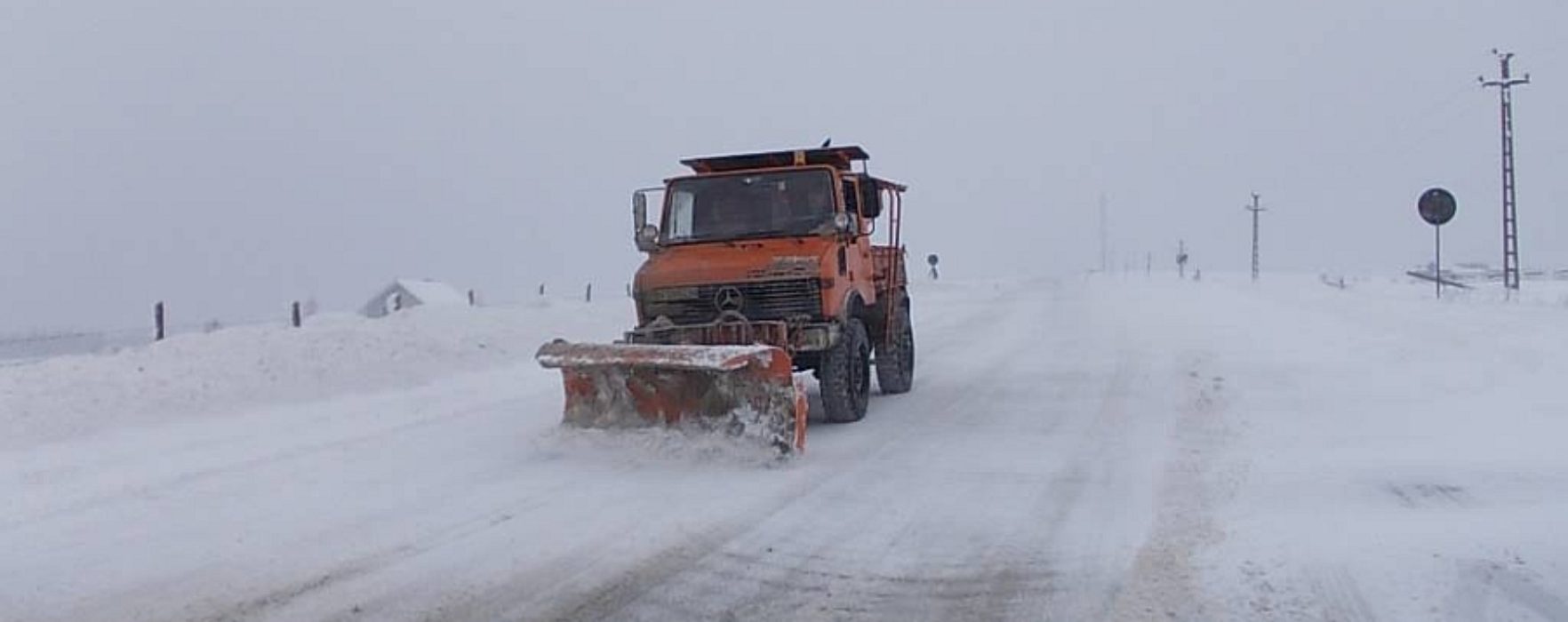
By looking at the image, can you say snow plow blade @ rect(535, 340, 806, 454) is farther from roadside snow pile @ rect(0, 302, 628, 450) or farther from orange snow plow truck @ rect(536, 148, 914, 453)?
roadside snow pile @ rect(0, 302, 628, 450)

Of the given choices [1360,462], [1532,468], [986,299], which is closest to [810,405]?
[1360,462]

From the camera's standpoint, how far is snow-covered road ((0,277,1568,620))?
6344mm

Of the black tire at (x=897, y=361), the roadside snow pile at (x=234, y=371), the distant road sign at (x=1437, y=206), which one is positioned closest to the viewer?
the roadside snow pile at (x=234, y=371)

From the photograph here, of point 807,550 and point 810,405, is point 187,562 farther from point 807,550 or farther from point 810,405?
point 810,405

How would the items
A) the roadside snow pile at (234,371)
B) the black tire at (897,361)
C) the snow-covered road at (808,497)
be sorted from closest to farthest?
the snow-covered road at (808,497) → the roadside snow pile at (234,371) → the black tire at (897,361)

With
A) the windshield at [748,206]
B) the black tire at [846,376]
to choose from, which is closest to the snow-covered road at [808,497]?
the black tire at [846,376]

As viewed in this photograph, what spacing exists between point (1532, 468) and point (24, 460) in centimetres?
1021

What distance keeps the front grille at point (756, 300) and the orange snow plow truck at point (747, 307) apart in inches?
0.4

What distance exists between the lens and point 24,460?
1075 cm

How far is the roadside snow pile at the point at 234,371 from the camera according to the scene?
1265 centimetres

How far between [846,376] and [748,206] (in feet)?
5.58

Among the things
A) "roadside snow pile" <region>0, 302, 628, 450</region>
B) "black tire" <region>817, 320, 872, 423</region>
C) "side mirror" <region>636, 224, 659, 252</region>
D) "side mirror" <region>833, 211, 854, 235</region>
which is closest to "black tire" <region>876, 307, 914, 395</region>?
"black tire" <region>817, 320, 872, 423</region>

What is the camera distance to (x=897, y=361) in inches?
591

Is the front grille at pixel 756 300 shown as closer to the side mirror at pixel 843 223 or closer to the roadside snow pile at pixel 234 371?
the side mirror at pixel 843 223
